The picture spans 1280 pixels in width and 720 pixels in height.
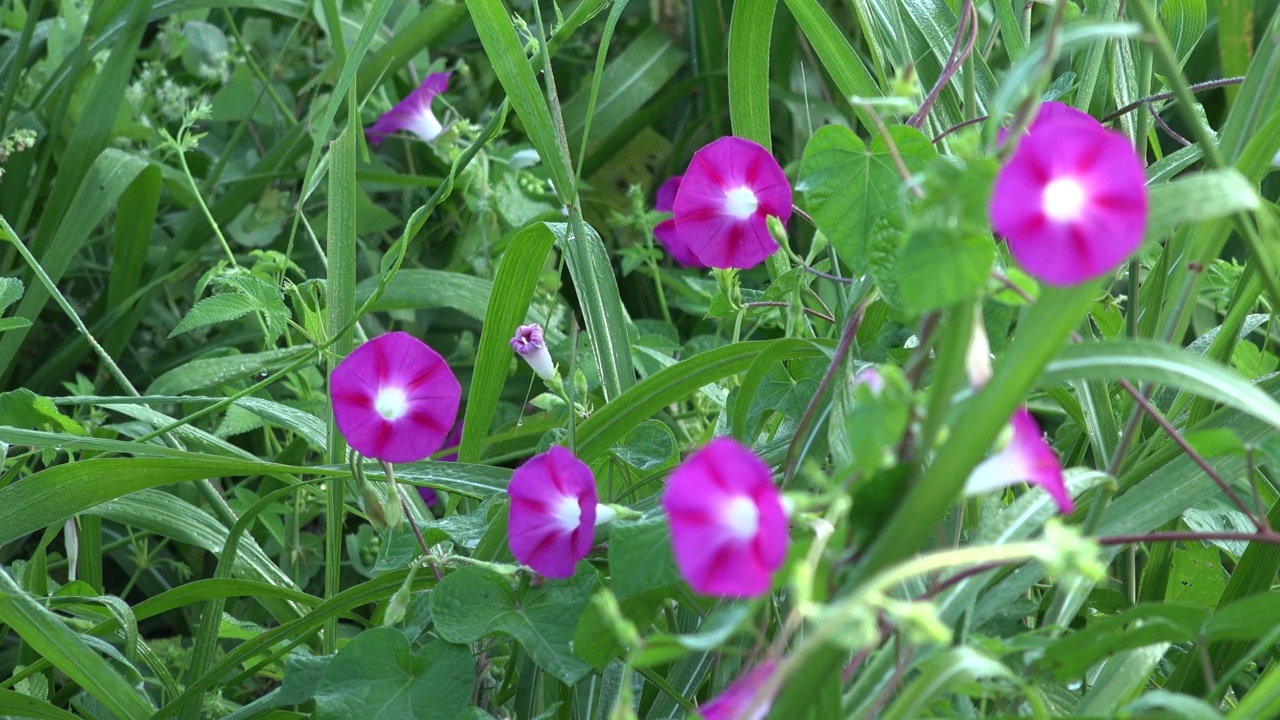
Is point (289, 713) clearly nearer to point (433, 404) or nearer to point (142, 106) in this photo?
point (433, 404)

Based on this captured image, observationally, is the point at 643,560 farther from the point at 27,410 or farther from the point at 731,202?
the point at 27,410

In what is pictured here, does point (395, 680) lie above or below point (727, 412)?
below

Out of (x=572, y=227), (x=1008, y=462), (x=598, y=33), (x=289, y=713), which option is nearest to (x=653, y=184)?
(x=598, y=33)

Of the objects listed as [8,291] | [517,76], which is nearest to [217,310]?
[8,291]

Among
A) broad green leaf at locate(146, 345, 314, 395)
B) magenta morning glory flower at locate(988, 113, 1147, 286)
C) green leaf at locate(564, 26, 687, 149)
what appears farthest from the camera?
green leaf at locate(564, 26, 687, 149)

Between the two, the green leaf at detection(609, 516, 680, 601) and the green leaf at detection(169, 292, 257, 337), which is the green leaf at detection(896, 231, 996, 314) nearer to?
the green leaf at detection(609, 516, 680, 601)

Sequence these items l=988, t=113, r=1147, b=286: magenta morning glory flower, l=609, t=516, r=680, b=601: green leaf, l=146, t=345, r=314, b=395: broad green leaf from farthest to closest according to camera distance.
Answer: l=146, t=345, r=314, b=395: broad green leaf, l=609, t=516, r=680, b=601: green leaf, l=988, t=113, r=1147, b=286: magenta morning glory flower

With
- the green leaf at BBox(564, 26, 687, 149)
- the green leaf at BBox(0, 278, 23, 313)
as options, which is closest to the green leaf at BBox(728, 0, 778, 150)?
the green leaf at BBox(0, 278, 23, 313)

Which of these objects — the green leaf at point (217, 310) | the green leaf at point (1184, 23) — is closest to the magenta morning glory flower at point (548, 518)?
the green leaf at point (217, 310)
